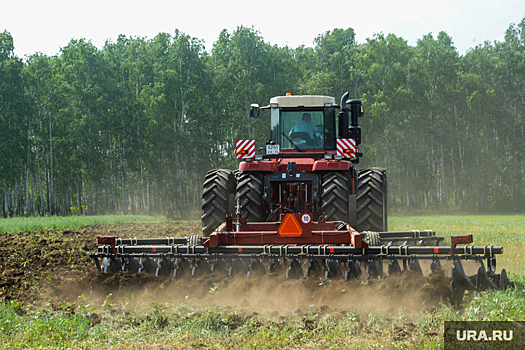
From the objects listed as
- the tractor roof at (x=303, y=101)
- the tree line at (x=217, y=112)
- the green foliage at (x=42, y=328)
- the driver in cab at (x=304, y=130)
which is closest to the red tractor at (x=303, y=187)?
the driver in cab at (x=304, y=130)

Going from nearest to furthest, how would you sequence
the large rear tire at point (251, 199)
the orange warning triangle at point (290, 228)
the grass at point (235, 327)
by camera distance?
the grass at point (235, 327), the orange warning triangle at point (290, 228), the large rear tire at point (251, 199)

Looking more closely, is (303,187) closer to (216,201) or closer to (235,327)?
(216,201)

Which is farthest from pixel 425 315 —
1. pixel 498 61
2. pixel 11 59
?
pixel 498 61

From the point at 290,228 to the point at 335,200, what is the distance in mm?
1742

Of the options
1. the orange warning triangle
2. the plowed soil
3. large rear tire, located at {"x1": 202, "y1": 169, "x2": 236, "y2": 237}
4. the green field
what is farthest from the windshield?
the green field

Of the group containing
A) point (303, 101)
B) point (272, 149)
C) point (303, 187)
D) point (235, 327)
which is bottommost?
point (235, 327)

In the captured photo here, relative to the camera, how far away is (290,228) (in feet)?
23.1

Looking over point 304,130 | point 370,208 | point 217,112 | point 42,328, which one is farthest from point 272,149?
point 217,112

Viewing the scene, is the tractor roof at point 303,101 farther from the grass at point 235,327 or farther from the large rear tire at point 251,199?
the grass at point 235,327

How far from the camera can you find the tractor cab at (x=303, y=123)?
10.0 meters

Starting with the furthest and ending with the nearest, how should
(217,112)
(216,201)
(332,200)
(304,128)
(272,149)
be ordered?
1. (217,112)
2. (304,128)
3. (272,149)
4. (216,201)
5. (332,200)

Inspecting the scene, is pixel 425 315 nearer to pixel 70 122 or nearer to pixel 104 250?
pixel 104 250

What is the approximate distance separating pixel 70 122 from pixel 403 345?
3926 centimetres

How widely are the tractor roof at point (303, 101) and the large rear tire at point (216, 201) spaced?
1.93m
